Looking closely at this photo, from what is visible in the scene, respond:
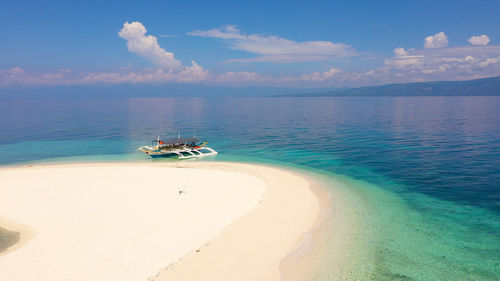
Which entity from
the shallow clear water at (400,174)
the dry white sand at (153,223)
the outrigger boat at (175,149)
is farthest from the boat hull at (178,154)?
the dry white sand at (153,223)

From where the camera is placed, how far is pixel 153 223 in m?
21.5

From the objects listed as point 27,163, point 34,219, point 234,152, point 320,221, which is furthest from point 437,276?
point 27,163

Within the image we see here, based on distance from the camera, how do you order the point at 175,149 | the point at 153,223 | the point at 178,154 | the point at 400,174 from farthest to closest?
the point at 178,154 → the point at 175,149 → the point at 400,174 → the point at 153,223

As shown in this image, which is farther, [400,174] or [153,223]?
[400,174]

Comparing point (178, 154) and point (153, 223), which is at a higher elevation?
point (178, 154)

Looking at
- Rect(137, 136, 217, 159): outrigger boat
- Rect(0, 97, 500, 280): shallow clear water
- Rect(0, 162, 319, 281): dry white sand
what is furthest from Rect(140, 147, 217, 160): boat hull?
Rect(0, 162, 319, 281): dry white sand

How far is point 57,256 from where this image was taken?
17156mm

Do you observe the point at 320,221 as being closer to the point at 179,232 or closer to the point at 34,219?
the point at 179,232

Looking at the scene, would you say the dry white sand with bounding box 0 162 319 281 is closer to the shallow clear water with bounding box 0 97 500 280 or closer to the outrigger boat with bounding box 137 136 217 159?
the shallow clear water with bounding box 0 97 500 280

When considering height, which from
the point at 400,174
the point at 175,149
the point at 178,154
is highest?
the point at 175,149

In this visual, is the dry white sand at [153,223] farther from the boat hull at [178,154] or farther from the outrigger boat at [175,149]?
the outrigger boat at [175,149]

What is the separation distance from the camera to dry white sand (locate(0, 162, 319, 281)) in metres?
15.9

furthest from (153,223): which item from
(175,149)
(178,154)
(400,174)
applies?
(400,174)

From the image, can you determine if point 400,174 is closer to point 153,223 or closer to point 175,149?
point 153,223
